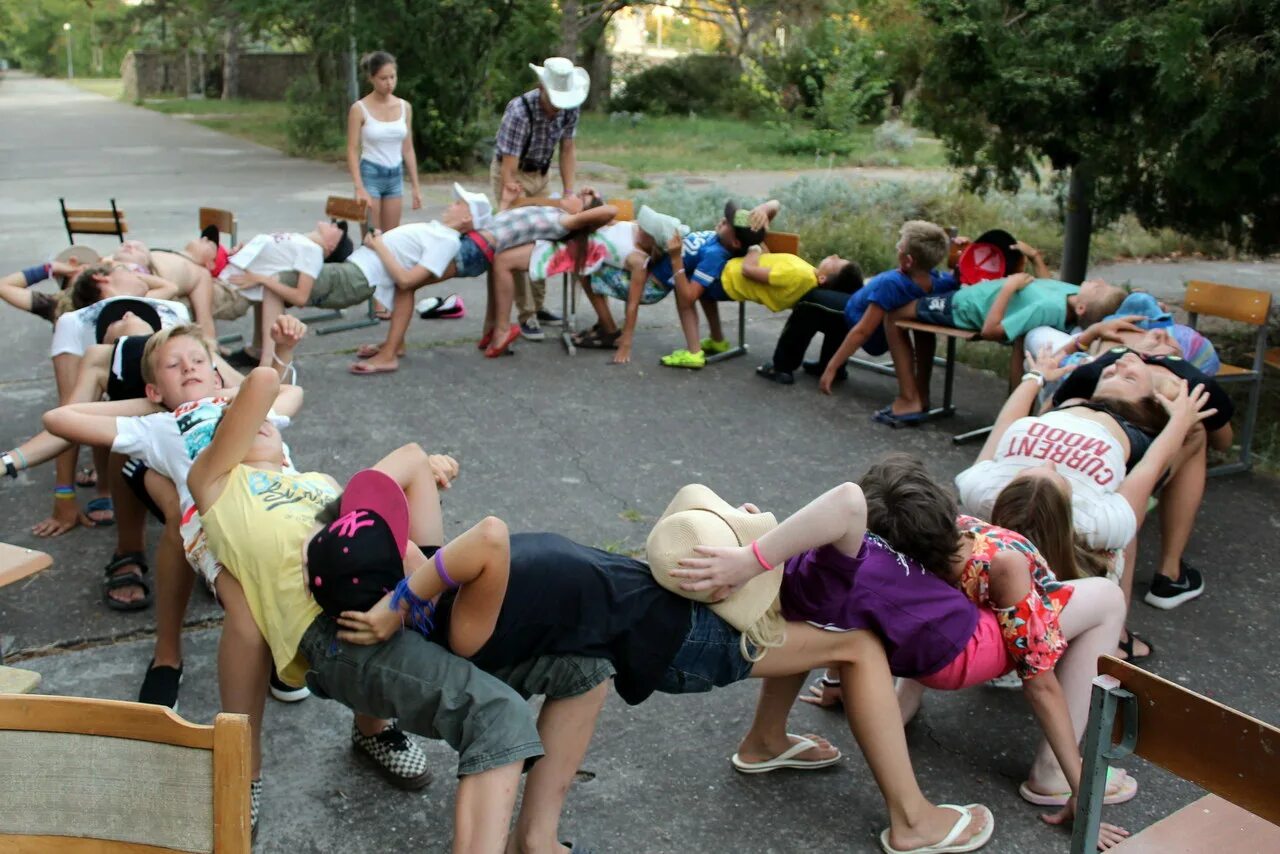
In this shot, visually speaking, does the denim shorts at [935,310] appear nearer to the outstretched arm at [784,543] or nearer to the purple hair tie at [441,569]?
the outstretched arm at [784,543]

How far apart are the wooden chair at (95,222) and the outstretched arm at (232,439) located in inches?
206

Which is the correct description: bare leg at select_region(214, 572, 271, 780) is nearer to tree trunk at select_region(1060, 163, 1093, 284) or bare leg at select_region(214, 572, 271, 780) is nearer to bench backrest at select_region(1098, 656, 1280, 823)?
bench backrest at select_region(1098, 656, 1280, 823)

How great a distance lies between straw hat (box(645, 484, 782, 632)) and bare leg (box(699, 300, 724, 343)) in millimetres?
4855

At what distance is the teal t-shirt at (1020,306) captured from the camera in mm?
6062

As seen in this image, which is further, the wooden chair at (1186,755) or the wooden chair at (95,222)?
the wooden chair at (95,222)

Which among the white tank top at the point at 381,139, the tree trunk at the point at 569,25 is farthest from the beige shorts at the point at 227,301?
the tree trunk at the point at 569,25

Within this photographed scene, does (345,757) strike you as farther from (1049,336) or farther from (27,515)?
(1049,336)

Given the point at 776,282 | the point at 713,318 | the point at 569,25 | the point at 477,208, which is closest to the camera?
the point at 776,282

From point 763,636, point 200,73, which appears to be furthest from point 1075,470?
point 200,73

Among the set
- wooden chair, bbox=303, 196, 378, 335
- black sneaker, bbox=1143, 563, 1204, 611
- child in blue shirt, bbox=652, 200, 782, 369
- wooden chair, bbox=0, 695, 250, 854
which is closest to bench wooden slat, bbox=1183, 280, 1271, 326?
black sneaker, bbox=1143, 563, 1204, 611

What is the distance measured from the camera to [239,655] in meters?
3.03

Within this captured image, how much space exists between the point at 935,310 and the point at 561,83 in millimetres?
3324

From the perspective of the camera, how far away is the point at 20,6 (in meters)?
75.1

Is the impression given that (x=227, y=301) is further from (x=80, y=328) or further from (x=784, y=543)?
(x=784, y=543)
